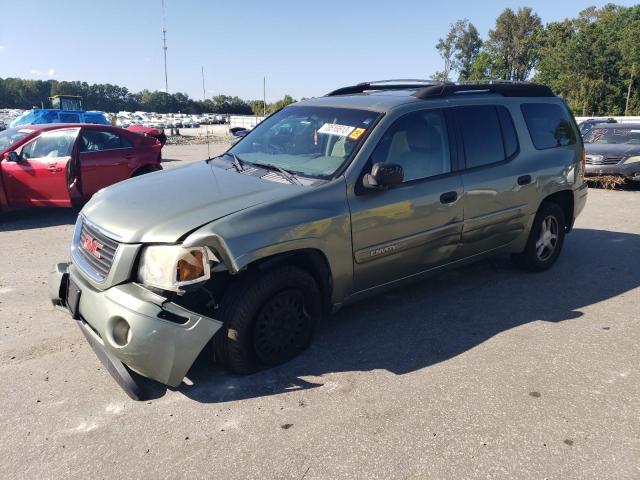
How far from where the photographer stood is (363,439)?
2.76 m

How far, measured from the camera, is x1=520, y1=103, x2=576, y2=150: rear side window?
5.09 m

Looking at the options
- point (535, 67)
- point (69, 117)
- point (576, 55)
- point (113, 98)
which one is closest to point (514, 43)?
point (535, 67)

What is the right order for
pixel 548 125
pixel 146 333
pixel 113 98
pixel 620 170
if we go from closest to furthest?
pixel 146 333 → pixel 548 125 → pixel 620 170 → pixel 113 98

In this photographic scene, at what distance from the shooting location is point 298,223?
3268mm

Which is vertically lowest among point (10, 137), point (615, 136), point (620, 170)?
point (620, 170)

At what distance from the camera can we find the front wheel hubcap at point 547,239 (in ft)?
17.5

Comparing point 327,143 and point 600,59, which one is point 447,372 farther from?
point 600,59

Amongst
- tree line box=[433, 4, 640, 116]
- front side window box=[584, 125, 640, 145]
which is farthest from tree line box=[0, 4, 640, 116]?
front side window box=[584, 125, 640, 145]

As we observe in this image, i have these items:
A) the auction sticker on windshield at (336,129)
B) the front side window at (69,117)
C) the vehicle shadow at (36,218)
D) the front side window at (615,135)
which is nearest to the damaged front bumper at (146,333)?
the auction sticker on windshield at (336,129)

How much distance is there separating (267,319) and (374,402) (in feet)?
2.82

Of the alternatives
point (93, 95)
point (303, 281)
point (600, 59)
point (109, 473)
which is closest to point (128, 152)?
point (303, 281)

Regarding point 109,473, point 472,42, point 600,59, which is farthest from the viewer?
point 472,42

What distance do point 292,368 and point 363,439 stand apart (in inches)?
33.8

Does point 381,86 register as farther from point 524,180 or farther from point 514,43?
point 514,43
